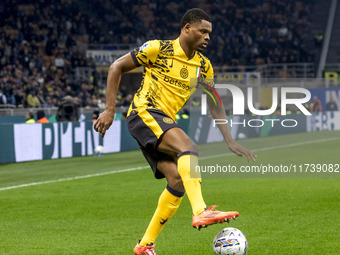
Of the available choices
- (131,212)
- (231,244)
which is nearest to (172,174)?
(231,244)

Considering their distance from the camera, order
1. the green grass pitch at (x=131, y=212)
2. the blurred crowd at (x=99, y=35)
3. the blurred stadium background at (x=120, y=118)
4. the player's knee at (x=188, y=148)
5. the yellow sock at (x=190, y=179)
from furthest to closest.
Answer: the blurred crowd at (x=99, y=35) → the blurred stadium background at (x=120, y=118) → the green grass pitch at (x=131, y=212) → the player's knee at (x=188, y=148) → the yellow sock at (x=190, y=179)

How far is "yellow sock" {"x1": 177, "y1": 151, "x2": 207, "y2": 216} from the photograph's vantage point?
5.71 meters

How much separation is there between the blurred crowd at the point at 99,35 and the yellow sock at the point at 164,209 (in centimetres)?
1901

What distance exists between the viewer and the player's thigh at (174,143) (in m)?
5.89

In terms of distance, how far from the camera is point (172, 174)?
237 inches

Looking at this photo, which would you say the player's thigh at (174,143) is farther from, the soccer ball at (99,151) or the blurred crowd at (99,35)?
the blurred crowd at (99,35)

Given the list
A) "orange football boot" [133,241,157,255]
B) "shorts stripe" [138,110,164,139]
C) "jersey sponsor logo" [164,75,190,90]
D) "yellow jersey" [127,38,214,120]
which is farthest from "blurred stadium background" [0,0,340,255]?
"jersey sponsor logo" [164,75,190,90]

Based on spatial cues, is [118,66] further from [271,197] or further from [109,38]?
[109,38]

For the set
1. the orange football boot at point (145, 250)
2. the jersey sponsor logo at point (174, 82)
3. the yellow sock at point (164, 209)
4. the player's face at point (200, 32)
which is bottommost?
the orange football boot at point (145, 250)

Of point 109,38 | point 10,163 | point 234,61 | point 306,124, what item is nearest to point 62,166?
point 10,163

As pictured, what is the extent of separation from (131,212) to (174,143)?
3742 mm

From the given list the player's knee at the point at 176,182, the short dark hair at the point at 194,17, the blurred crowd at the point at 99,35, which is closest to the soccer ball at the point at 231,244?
the player's knee at the point at 176,182

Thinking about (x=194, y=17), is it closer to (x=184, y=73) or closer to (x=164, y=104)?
(x=184, y=73)

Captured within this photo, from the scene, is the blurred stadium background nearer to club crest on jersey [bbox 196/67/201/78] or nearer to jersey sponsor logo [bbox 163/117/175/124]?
jersey sponsor logo [bbox 163/117/175/124]
